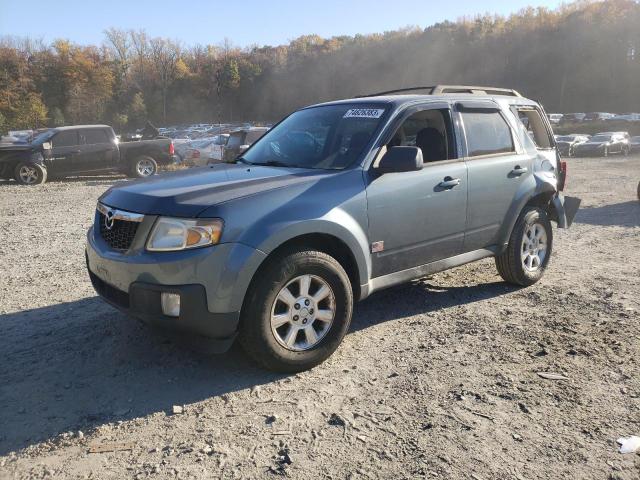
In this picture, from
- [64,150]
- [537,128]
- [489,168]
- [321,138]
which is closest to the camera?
[321,138]

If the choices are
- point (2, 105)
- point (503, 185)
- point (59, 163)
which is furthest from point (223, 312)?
point (2, 105)

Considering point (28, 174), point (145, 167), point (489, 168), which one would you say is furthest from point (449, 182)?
point (28, 174)

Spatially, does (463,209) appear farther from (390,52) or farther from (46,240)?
(390,52)

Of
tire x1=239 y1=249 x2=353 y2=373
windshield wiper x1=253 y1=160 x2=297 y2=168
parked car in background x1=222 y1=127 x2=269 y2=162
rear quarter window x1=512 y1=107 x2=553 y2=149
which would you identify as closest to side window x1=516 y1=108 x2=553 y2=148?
rear quarter window x1=512 y1=107 x2=553 y2=149

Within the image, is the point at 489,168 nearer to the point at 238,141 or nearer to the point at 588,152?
the point at 238,141

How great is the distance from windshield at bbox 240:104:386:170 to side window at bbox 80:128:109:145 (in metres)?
12.7

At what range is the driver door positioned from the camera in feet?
13.0

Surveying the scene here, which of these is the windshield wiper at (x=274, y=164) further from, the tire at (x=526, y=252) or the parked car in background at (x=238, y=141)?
the parked car in background at (x=238, y=141)

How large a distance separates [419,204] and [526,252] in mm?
1779

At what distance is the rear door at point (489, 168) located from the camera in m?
4.67

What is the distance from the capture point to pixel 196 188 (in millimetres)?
3506

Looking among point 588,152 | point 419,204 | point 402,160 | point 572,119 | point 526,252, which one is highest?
point 402,160

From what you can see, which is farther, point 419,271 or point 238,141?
point 238,141

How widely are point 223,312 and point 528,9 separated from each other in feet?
370
